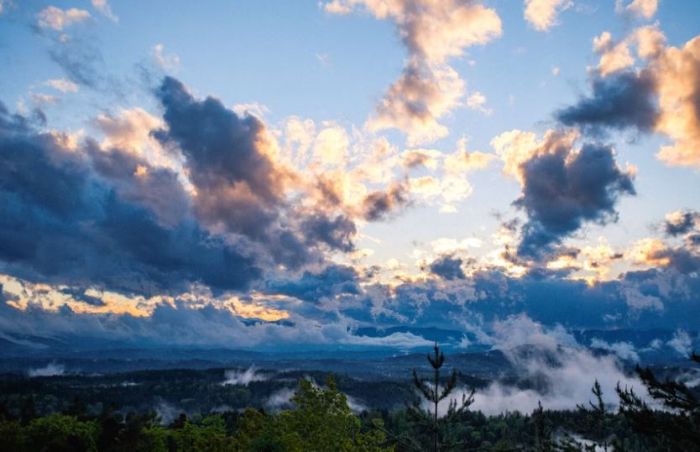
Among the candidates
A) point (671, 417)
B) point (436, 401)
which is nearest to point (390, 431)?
point (436, 401)

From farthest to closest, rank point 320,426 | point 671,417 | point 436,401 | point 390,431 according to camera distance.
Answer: point 390,431
point 320,426
point 436,401
point 671,417

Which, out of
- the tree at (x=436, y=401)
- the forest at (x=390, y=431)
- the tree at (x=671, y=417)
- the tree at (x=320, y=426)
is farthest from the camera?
the tree at (x=320, y=426)

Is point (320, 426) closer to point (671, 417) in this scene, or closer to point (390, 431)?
point (390, 431)

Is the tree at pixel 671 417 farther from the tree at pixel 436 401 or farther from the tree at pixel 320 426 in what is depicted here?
the tree at pixel 320 426

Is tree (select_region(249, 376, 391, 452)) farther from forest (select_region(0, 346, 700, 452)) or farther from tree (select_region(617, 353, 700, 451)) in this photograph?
tree (select_region(617, 353, 700, 451))

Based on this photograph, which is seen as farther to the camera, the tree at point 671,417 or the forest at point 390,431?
the forest at point 390,431

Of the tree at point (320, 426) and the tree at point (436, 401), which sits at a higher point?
the tree at point (436, 401)

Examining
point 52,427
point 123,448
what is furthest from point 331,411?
point 52,427

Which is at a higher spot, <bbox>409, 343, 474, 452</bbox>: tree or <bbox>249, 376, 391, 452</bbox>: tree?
<bbox>409, 343, 474, 452</bbox>: tree

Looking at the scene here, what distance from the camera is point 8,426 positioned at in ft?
200

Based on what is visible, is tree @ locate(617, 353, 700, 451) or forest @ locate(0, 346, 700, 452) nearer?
tree @ locate(617, 353, 700, 451)

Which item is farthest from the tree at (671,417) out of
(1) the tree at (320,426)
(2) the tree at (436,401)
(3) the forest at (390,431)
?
(1) the tree at (320,426)

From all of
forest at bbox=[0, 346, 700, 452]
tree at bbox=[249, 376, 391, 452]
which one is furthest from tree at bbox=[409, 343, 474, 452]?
tree at bbox=[249, 376, 391, 452]

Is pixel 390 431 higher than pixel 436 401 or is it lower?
lower
